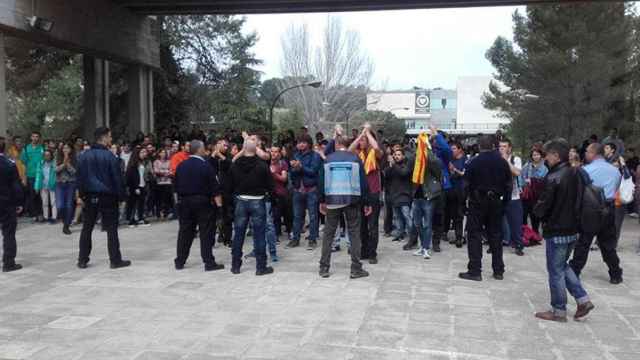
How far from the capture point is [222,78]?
1374 inches

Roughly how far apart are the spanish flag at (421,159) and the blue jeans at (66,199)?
7.05 meters

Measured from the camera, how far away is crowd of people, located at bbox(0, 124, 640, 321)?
575cm

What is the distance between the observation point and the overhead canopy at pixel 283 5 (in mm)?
16766

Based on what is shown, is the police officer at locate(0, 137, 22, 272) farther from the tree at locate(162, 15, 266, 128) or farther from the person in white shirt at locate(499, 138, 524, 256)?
the tree at locate(162, 15, 266, 128)

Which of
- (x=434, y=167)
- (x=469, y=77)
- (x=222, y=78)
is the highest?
(x=469, y=77)

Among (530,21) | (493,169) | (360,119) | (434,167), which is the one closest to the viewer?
(493,169)

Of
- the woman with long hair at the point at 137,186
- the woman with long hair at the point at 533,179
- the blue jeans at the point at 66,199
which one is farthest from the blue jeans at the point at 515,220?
the blue jeans at the point at 66,199

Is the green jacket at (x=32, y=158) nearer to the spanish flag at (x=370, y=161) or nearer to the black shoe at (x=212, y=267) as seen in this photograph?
the black shoe at (x=212, y=267)

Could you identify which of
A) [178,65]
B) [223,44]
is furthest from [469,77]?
[178,65]

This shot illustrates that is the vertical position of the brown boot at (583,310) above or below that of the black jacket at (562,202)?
below

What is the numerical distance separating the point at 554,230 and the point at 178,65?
2726 centimetres

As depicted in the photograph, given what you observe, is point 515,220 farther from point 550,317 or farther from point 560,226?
point 560,226

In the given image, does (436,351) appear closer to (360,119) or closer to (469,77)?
(360,119)

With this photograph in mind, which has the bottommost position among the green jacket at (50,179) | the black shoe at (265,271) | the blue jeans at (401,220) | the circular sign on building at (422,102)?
the black shoe at (265,271)
